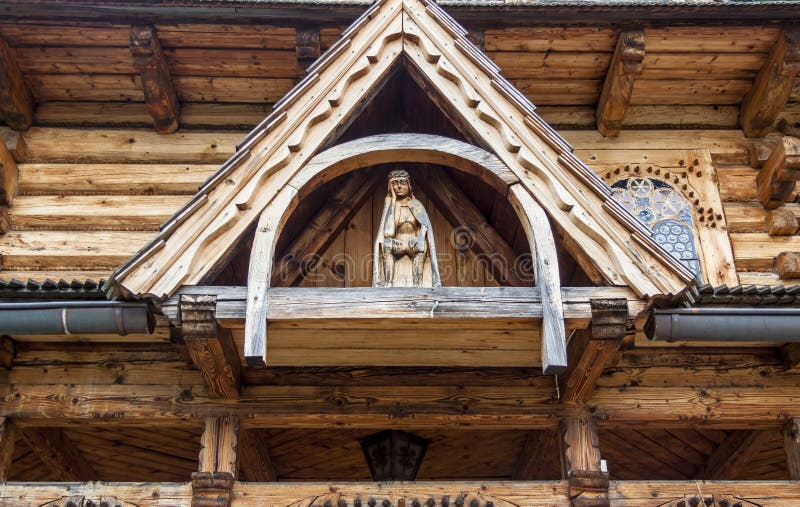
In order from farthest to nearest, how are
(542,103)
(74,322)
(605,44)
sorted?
1. (542,103)
2. (605,44)
3. (74,322)

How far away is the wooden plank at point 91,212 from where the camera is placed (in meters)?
9.36

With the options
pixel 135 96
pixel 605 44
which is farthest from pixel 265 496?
pixel 605 44

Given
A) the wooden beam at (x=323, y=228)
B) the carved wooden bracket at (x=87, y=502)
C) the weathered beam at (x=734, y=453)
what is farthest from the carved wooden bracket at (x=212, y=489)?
the weathered beam at (x=734, y=453)

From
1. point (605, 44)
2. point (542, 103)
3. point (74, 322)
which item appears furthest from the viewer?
point (542, 103)

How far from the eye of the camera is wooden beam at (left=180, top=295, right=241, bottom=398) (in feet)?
21.4

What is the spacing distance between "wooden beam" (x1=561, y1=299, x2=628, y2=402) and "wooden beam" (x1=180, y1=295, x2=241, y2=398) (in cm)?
264

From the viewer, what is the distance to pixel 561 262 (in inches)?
299

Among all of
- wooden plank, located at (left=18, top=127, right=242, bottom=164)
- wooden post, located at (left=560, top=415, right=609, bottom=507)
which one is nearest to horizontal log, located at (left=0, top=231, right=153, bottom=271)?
wooden plank, located at (left=18, top=127, right=242, bottom=164)

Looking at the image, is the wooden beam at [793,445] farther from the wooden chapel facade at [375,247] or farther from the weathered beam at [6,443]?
the weathered beam at [6,443]

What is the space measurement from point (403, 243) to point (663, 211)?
3561 mm

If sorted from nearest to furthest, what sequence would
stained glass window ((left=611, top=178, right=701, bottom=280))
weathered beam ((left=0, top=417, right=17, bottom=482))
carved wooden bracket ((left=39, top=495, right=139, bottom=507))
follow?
carved wooden bracket ((left=39, top=495, right=139, bottom=507)), weathered beam ((left=0, top=417, right=17, bottom=482)), stained glass window ((left=611, top=178, right=701, bottom=280))

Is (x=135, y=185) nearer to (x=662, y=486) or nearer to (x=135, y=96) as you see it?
(x=135, y=96)

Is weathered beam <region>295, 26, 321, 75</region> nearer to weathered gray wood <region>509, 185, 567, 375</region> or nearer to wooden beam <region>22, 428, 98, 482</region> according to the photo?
weathered gray wood <region>509, 185, 567, 375</region>

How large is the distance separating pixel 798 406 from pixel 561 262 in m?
2.31
